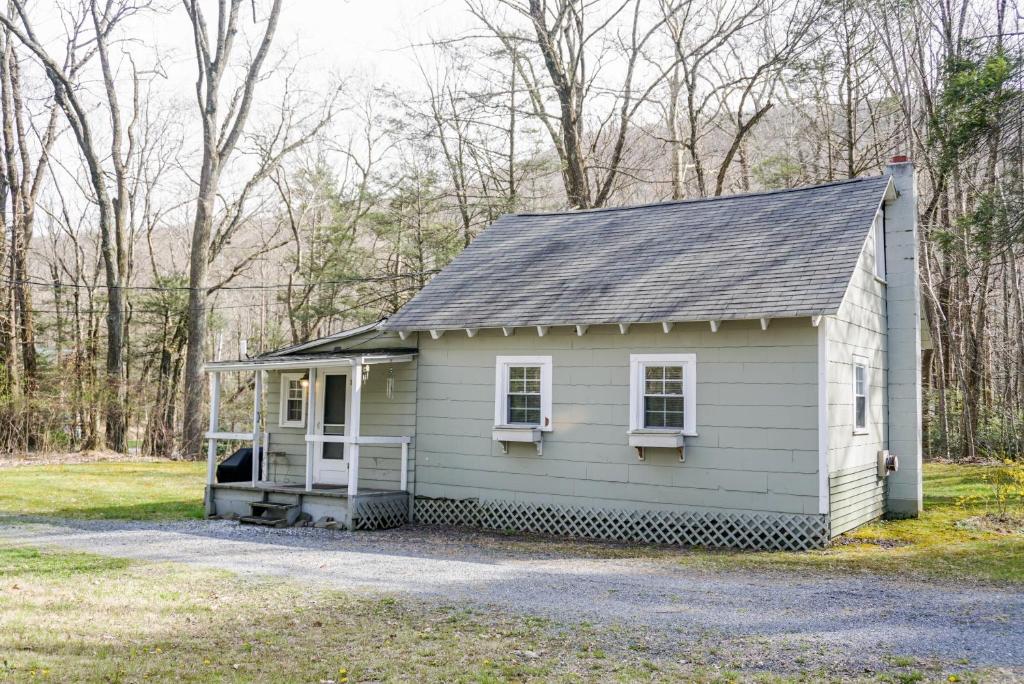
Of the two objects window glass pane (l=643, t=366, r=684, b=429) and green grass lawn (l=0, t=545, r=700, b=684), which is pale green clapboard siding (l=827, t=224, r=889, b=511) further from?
green grass lawn (l=0, t=545, r=700, b=684)

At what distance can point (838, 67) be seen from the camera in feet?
76.5

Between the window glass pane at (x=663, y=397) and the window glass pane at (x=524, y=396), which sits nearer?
the window glass pane at (x=663, y=397)

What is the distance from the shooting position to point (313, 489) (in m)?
13.9

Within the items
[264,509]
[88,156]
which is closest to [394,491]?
[264,509]

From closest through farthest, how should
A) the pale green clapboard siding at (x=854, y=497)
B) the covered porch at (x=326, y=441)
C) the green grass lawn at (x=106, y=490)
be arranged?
the pale green clapboard siding at (x=854, y=497)
the covered porch at (x=326, y=441)
the green grass lawn at (x=106, y=490)

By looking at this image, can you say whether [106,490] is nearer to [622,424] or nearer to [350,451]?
[350,451]

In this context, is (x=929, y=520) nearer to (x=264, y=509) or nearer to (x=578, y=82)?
(x=264, y=509)

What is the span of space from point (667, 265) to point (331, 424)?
20.2 feet

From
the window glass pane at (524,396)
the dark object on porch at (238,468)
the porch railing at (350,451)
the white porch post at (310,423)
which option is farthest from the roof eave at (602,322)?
the dark object on porch at (238,468)

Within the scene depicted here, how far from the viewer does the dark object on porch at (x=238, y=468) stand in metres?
15.2

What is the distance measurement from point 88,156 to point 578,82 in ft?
46.8

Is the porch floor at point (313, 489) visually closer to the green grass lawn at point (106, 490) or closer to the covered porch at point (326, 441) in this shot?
the covered porch at point (326, 441)

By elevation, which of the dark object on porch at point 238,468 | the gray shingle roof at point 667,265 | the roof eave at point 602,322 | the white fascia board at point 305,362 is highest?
the gray shingle roof at point 667,265

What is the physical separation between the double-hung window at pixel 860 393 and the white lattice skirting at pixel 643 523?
2403mm
